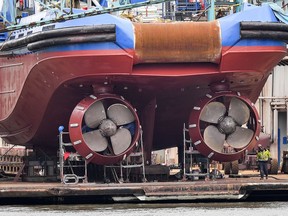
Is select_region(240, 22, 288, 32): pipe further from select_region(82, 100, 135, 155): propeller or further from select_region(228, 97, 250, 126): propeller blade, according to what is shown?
select_region(82, 100, 135, 155): propeller

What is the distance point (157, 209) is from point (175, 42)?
4841mm

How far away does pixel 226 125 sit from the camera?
28.3 m

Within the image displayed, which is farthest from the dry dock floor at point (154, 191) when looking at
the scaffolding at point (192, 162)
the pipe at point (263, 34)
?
the pipe at point (263, 34)

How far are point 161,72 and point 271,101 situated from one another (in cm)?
1550

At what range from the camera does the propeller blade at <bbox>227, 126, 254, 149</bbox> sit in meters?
28.6

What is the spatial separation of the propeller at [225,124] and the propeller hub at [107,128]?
246cm

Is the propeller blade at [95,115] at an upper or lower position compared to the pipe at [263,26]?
lower

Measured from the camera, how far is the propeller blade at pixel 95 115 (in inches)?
1098

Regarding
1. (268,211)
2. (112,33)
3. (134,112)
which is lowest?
(268,211)

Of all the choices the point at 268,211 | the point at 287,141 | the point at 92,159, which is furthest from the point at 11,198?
the point at 287,141

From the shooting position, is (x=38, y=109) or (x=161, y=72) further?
(x=38, y=109)

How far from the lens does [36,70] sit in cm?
2869

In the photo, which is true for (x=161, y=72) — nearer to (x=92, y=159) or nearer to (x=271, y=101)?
(x=92, y=159)

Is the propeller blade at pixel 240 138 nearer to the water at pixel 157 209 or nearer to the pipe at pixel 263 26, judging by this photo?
→ the pipe at pixel 263 26
